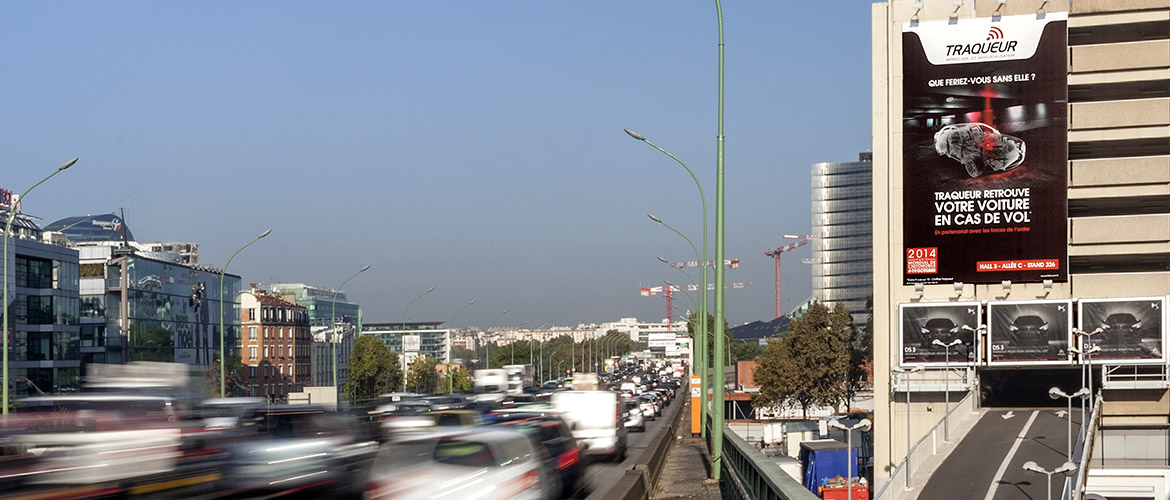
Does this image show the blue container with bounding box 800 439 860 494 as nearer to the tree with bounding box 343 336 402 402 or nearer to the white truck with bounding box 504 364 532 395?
the white truck with bounding box 504 364 532 395

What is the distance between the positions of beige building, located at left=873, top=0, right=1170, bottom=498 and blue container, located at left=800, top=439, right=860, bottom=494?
28.2 feet

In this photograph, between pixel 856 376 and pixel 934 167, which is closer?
pixel 934 167

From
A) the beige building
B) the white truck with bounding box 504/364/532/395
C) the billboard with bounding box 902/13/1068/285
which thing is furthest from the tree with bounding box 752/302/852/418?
the white truck with bounding box 504/364/532/395

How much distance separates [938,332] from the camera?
6569 cm

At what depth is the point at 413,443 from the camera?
1416 centimetres

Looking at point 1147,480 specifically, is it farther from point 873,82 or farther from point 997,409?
point 873,82

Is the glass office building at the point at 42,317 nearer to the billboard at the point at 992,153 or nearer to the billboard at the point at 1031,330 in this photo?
the billboard at the point at 992,153

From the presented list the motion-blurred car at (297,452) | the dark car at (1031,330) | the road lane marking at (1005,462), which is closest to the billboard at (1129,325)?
the dark car at (1031,330)

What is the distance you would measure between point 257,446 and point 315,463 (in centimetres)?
103

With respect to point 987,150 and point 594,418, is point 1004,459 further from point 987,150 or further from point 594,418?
point 594,418

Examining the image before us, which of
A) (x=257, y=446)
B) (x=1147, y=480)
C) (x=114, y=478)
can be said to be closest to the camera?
(x=114, y=478)

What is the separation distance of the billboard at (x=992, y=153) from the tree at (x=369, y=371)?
146ft

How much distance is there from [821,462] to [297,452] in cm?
4204

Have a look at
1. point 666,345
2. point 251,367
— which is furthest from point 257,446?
point 251,367
